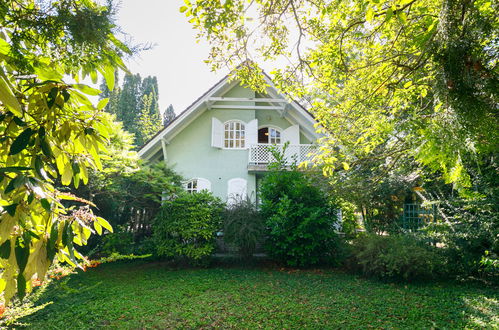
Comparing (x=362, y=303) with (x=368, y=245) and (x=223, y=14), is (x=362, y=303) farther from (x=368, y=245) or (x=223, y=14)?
(x=223, y=14)

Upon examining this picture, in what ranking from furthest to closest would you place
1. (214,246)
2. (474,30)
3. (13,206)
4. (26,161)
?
(214,246)
(474,30)
(26,161)
(13,206)

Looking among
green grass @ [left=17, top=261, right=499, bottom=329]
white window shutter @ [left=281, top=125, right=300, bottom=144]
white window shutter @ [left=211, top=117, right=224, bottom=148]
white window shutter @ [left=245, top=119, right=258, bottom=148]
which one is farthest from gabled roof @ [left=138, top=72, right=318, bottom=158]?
green grass @ [left=17, top=261, right=499, bottom=329]

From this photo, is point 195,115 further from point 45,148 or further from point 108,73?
point 45,148

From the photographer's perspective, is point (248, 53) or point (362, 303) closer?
point (248, 53)

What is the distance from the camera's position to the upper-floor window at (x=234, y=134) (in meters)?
13.0

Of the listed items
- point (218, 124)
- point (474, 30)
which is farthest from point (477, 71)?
point (218, 124)

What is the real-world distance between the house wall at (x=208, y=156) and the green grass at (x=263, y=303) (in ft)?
17.9

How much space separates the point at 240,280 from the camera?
23.2 feet

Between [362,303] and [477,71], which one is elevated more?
[477,71]

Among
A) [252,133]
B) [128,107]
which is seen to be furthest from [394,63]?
[128,107]

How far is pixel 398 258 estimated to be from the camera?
649 centimetres

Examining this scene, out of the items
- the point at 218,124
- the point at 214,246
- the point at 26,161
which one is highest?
the point at 218,124

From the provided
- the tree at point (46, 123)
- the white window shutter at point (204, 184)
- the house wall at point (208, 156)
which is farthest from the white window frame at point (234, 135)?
the tree at point (46, 123)

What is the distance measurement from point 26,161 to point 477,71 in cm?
325
